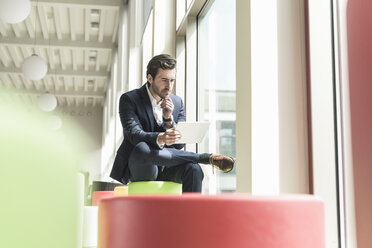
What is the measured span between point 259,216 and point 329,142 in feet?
4.49

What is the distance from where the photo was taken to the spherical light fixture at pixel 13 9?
486 centimetres

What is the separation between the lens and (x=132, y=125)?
9.20 feet

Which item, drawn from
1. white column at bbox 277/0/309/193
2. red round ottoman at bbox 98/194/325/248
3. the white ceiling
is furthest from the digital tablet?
the white ceiling

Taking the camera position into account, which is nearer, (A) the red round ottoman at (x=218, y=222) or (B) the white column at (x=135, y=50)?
(A) the red round ottoman at (x=218, y=222)

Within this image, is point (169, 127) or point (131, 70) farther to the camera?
point (131, 70)

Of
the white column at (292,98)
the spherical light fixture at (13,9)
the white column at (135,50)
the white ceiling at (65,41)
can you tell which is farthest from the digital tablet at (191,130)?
the white ceiling at (65,41)

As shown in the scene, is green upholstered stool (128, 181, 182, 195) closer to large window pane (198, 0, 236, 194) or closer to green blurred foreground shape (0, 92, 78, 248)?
large window pane (198, 0, 236, 194)

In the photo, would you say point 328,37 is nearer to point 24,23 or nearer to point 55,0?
point 55,0

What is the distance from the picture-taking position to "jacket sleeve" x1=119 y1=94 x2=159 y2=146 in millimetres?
2713

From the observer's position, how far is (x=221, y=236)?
2.59 feet

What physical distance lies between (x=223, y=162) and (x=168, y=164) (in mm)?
354

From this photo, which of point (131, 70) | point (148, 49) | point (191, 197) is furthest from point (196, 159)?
point (131, 70)

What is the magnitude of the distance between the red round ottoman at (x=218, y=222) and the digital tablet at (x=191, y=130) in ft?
5.64

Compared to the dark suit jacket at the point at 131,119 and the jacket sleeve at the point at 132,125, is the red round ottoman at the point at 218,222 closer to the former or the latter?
the jacket sleeve at the point at 132,125
